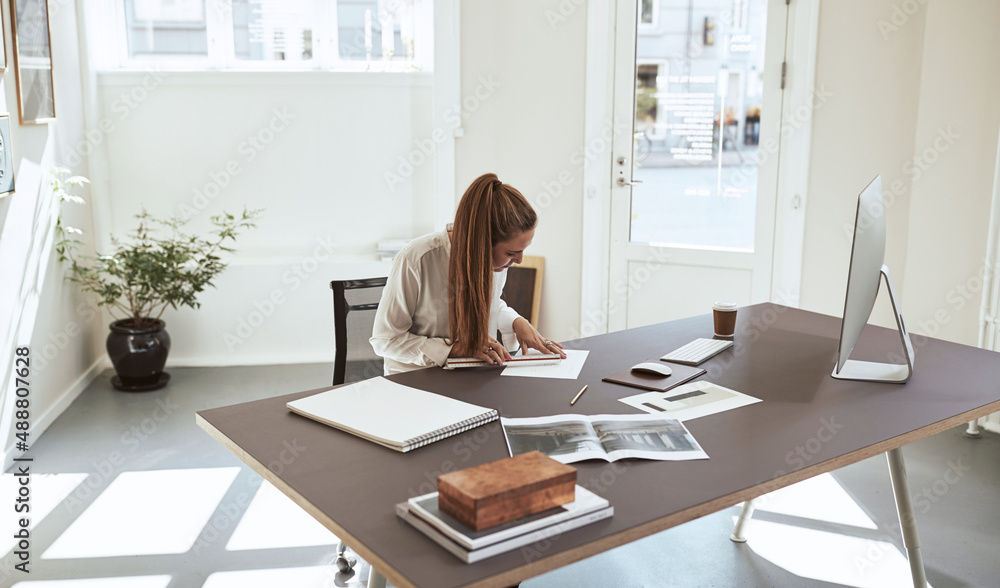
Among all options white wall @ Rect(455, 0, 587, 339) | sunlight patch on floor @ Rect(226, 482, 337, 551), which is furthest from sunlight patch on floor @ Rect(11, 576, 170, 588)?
white wall @ Rect(455, 0, 587, 339)

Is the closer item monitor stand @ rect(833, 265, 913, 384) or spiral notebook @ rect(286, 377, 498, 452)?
spiral notebook @ rect(286, 377, 498, 452)

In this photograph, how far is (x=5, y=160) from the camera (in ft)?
11.3

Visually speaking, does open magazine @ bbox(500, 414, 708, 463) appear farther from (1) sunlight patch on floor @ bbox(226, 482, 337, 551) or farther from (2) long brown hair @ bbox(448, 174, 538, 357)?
(1) sunlight patch on floor @ bbox(226, 482, 337, 551)

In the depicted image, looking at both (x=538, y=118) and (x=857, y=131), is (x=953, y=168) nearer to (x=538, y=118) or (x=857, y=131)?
(x=857, y=131)

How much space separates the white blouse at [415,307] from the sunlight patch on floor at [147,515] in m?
1.16

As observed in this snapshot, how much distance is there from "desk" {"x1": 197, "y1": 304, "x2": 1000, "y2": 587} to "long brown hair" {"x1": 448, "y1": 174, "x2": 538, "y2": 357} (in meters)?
0.16

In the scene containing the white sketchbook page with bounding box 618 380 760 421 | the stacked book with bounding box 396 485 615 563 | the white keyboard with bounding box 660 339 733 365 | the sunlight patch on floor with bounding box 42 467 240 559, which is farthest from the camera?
the sunlight patch on floor with bounding box 42 467 240 559

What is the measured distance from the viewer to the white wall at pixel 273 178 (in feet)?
16.0

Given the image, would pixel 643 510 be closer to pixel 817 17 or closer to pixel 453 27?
pixel 817 17

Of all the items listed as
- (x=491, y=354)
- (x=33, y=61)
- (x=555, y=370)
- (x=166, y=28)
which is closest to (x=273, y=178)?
(x=166, y=28)

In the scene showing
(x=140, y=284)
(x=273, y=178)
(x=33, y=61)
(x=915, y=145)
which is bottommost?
(x=140, y=284)

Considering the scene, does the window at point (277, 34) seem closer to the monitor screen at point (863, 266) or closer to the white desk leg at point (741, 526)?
the white desk leg at point (741, 526)

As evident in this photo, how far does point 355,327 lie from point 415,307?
1.21 ft

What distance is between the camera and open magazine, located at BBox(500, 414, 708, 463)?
1620 mm
